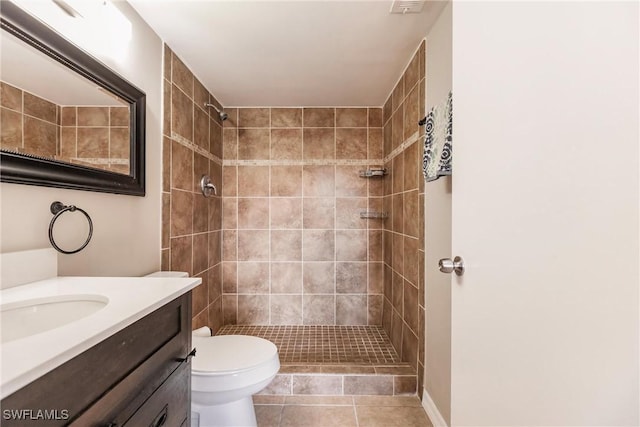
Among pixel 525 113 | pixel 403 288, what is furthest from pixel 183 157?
pixel 525 113

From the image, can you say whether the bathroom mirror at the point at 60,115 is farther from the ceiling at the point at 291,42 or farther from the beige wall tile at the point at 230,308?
the beige wall tile at the point at 230,308

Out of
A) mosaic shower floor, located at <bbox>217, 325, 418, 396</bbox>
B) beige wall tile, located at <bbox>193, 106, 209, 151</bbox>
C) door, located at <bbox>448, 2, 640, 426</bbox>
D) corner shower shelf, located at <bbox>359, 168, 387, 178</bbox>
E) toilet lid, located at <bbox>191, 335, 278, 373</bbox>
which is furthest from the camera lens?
corner shower shelf, located at <bbox>359, 168, 387, 178</bbox>

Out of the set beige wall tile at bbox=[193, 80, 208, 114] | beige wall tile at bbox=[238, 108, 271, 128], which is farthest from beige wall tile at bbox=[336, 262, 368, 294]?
beige wall tile at bbox=[193, 80, 208, 114]

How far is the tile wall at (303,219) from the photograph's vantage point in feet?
9.23

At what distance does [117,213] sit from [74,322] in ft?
2.91

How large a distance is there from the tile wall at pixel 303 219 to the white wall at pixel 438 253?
3.72 ft

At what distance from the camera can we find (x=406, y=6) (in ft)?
4.61

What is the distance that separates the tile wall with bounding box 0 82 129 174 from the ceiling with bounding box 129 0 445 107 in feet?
2.01

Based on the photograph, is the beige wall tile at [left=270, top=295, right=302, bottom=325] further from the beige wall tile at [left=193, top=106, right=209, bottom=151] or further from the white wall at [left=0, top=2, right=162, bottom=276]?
the beige wall tile at [left=193, top=106, right=209, bottom=151]

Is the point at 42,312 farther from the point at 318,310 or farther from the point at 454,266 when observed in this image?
the point at 318,310

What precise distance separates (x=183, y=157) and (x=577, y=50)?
1.99 meters

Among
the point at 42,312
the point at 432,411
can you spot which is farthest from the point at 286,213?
the point at 42,312

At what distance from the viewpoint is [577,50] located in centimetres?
43

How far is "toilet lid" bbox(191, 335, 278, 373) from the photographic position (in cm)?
137
